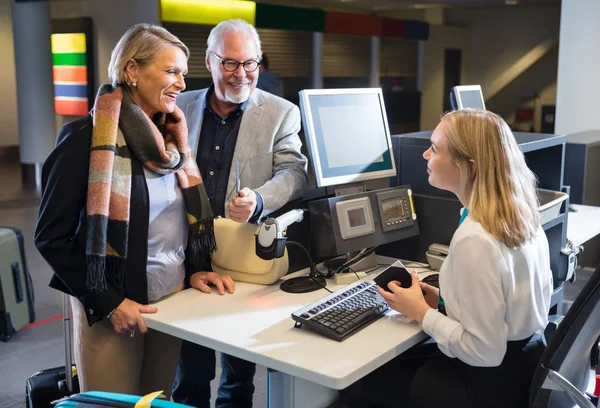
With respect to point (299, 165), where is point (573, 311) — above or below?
below

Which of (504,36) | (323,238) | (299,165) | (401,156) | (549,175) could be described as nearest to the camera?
(323,238)

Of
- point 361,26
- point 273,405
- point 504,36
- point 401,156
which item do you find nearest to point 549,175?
point 401,156

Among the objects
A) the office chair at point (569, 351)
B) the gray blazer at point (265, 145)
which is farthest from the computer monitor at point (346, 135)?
the office chair at point (569, 351)

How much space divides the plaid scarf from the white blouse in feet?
2.65

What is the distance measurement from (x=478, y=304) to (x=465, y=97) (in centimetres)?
149

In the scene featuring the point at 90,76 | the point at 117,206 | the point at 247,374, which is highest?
the point at 90,76

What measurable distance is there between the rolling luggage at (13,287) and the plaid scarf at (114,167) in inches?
87.6

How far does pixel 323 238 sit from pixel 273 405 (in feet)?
1.93

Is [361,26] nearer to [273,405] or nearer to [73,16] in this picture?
[73,16]

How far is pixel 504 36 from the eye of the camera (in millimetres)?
14539

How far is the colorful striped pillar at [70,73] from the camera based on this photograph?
29.1 feet

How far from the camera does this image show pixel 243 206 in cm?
203

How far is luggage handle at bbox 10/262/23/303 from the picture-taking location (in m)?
3.76

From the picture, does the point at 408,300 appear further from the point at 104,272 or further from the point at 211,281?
the point at 104,272
